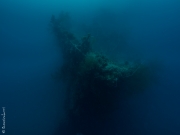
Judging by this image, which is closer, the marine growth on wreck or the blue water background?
the marine growth on wreck

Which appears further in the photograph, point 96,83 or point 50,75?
point 50,75

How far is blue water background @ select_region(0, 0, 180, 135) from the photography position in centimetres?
1225

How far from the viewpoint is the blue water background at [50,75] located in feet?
40.2

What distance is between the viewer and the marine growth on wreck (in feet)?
22.3

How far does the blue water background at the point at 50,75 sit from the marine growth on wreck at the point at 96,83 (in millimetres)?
1364

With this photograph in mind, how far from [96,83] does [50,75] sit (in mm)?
9743

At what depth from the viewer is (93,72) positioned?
22.7ft

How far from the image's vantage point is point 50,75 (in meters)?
15.7

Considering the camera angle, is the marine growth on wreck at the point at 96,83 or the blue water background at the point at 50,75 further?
the blue water background at the point at 50,75

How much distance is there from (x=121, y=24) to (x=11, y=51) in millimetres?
12844

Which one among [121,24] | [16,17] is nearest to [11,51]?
[16,17]

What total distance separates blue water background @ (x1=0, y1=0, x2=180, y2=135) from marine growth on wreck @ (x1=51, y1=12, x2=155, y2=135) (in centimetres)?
136

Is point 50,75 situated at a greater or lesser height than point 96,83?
greater

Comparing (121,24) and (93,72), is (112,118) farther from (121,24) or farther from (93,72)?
(121,24)
